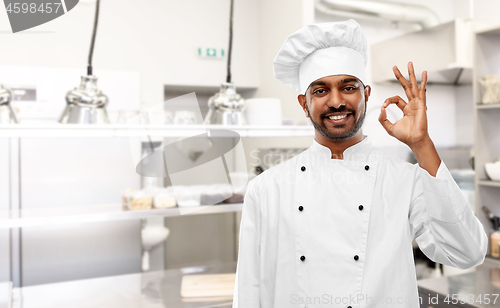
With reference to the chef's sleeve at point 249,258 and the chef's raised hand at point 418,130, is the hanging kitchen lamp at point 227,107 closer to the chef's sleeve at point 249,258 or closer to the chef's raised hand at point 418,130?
the chef's sleeve at point 249,258

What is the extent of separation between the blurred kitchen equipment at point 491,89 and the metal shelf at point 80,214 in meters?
1.64

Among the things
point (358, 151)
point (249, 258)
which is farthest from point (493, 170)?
point (249, 258)

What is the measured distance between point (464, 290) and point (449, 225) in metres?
0.91

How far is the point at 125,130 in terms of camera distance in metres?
1.55

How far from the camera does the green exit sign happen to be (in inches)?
114

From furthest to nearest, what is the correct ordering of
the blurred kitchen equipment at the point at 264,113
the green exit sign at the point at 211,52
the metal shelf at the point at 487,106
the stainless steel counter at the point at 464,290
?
the green exit sign at the point at 211,52
the metal shelf at the point at 487,106
the blurred kitchen equipment at the point at 264,113
the stainless steel counter at the point at 464,290

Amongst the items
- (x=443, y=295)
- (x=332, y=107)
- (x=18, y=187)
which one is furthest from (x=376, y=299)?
(x=18, y=187)

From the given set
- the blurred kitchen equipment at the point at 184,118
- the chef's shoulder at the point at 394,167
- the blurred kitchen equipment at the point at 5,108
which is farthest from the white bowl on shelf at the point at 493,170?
the blurred kitchen equipment at the point at 5,108

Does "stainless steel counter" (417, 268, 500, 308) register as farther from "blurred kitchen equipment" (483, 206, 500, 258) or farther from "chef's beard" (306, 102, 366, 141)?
"chef's beard" (306, 102, 366, 141)

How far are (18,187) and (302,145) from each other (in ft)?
5.47

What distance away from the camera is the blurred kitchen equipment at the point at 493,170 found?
7.83 feet

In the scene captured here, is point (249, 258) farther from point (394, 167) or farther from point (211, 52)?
point (211, 52)

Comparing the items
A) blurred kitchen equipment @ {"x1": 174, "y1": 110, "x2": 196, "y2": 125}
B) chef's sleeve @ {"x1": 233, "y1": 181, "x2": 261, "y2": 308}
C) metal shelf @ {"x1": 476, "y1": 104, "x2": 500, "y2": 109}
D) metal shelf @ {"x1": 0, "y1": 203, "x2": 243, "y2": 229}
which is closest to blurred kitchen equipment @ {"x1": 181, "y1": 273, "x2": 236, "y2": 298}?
metal shelf @ {"x1": 0, "y1": 203, "x2": 243, "y2": 229}

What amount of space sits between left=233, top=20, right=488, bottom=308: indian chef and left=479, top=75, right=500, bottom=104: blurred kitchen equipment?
156 cm
